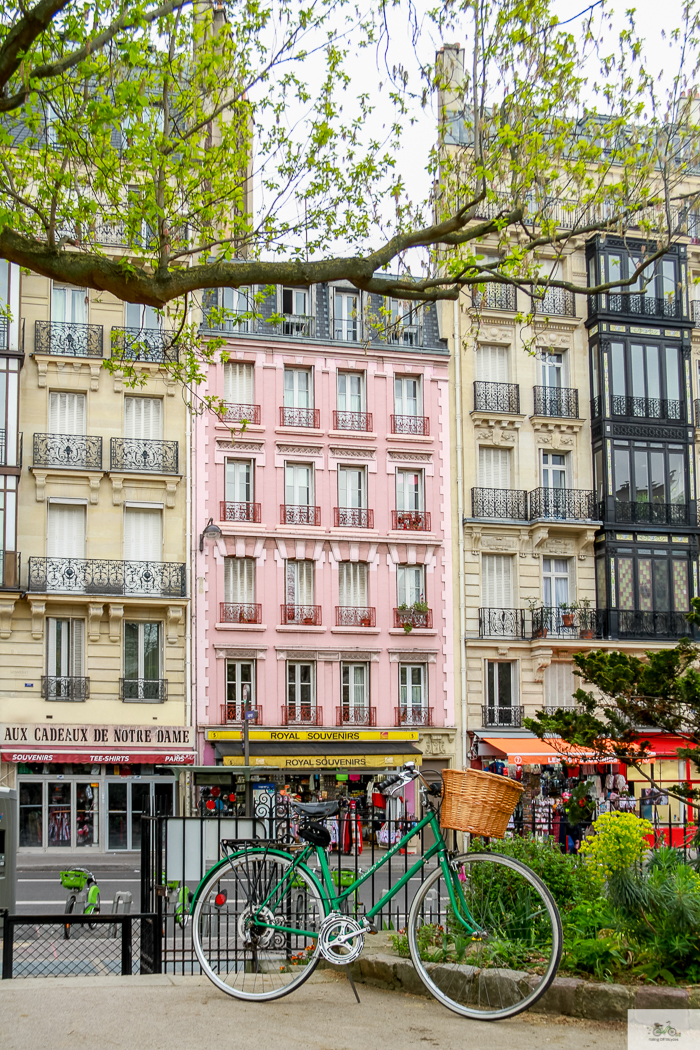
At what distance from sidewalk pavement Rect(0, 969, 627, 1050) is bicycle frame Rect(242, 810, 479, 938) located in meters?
0.49

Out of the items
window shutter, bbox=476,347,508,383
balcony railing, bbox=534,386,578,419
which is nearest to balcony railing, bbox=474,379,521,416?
window shutter, bbox=476,347,508,383

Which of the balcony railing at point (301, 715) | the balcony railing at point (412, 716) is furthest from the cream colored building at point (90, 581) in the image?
the balcony railing at point (412, 716)

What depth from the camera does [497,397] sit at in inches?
1423

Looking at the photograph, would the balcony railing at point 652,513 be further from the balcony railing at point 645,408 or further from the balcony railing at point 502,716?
the balcony railing at point 502,716

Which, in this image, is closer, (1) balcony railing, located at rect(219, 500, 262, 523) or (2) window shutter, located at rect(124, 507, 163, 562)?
(2) window shutter, located at rect(124, 507, 163, 562)

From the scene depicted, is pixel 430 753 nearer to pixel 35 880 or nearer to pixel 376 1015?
pixel 35 880

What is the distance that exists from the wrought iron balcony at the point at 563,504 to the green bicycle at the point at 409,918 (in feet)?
95.2

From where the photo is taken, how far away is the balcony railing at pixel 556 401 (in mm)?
36312

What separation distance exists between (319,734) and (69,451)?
34.0ft

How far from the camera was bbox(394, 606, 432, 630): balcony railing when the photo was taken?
3416cm

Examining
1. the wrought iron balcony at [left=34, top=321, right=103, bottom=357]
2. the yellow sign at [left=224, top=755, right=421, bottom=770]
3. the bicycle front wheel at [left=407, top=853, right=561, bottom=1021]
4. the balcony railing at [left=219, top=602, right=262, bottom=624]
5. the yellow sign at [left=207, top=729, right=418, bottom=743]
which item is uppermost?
the wrought iron balcony at [left=34, top=321, right=103, bottom=357]

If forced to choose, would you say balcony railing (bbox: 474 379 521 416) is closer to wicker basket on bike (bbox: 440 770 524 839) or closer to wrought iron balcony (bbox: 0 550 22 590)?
wrought iron balcony (bbox: 0 550 22 590)

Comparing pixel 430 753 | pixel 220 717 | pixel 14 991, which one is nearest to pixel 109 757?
pixel 220 717

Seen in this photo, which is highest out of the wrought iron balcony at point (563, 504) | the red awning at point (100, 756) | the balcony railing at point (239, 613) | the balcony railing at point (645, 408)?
the balcony railing at point (645, 408)
